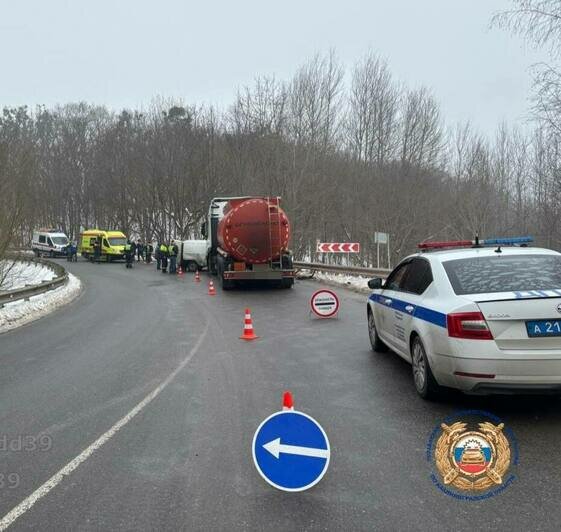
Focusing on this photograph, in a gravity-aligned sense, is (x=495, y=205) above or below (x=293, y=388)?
above

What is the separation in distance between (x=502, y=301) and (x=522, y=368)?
23.8 inches

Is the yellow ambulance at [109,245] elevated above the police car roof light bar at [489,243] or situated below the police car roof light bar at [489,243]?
below

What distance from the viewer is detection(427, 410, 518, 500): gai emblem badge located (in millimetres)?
3797

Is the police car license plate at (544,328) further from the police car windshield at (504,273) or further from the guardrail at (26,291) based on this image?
the guardrail at (26,291)

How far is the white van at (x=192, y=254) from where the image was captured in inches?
1283

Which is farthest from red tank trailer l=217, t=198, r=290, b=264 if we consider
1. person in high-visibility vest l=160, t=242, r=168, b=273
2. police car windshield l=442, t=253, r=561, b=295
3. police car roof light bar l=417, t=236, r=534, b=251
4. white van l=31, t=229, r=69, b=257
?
white van l=31, t=229, r=69, b=257

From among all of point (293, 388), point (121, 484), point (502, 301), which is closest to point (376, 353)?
point (293, 388)

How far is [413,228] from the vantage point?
1623 inches

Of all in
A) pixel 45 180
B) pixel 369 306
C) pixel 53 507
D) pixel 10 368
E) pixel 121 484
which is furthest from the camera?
pixel 45 180

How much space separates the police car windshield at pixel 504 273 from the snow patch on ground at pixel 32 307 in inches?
414

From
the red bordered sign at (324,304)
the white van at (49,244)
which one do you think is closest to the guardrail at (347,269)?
the red bordered sign at (324,304)

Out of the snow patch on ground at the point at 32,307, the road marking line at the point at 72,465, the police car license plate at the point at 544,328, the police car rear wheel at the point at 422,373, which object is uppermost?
the police car license plate at the point at 544,328

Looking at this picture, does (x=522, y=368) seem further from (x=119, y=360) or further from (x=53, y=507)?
(x=119, y=360)

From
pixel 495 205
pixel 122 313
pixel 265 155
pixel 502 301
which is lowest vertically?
pixel 122 313
